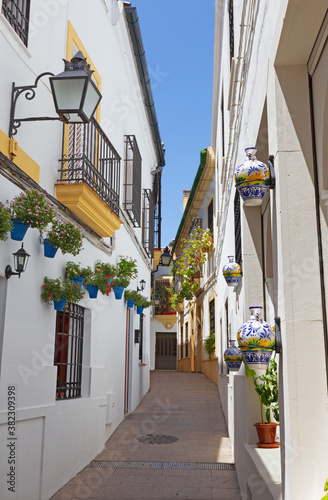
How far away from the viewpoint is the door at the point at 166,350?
84.5ft

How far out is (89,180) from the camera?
640 cm

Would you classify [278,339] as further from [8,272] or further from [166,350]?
[166,350]

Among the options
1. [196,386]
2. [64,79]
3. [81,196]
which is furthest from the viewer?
[196,386]

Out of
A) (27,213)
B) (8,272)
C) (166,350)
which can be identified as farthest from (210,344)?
(166,350)

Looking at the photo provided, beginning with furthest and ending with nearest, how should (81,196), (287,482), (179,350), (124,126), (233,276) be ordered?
(179,350) → (124,126) → (81,196) → (233,276) → (287,482)

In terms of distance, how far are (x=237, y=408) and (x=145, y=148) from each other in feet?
30.7

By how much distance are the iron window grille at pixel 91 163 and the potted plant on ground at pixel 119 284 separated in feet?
3.97

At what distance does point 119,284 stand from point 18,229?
3917 mm

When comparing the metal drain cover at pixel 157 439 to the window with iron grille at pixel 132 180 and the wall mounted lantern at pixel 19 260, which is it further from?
the wall mounted lantern at pixel 19 260

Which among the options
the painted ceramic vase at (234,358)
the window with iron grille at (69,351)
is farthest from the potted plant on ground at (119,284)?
the painted ceramic vase at (234,358)

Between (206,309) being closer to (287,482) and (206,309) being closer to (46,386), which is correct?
(46,386)

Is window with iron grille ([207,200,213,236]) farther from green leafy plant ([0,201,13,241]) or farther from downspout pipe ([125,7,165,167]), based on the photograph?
green leafy plant ([0,201,13,241])

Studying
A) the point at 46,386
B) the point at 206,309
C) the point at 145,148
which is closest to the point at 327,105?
the point at 46,386

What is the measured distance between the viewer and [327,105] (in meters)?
2.49
